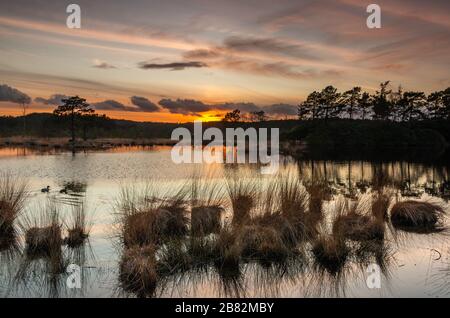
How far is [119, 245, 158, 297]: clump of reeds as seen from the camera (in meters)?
8.45

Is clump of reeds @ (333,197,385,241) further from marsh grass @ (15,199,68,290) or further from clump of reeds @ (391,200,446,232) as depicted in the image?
marsh grass @ (15,199,68,290)

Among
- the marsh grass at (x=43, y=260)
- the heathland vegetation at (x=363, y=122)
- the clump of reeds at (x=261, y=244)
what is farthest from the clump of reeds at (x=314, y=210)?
the heathland vegetation at (x=363, y=122)

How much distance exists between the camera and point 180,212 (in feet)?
43.7

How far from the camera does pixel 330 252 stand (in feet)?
33.9

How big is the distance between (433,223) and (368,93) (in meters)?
88.0

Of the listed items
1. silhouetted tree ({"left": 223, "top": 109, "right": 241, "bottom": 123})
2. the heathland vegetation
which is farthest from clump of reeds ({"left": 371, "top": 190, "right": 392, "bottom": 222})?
silhouetted tree ({"left": 223, "top": 109, "right": 241, "bottom": 123})

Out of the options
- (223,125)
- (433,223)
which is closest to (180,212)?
(433,223)

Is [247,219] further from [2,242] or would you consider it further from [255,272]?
[2,242]

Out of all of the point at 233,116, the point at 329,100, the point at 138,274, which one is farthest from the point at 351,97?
the point at 138,274

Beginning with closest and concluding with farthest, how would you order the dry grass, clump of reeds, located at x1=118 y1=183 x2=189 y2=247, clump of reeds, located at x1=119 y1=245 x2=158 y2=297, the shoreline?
clump of reeds, located at x1=119 y1=245 x2=158 y2=297 → clump of reeds, located at x1=118 y1=183 x2=189 y2=247 → the dry grass → the shoreline

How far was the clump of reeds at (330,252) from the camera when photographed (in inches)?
397

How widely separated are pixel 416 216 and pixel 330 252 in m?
5.94

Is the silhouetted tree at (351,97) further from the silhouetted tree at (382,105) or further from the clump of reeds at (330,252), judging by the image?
the clump of reeds at (330,252)

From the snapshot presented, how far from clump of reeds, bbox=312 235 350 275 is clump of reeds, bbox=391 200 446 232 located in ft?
14.7
